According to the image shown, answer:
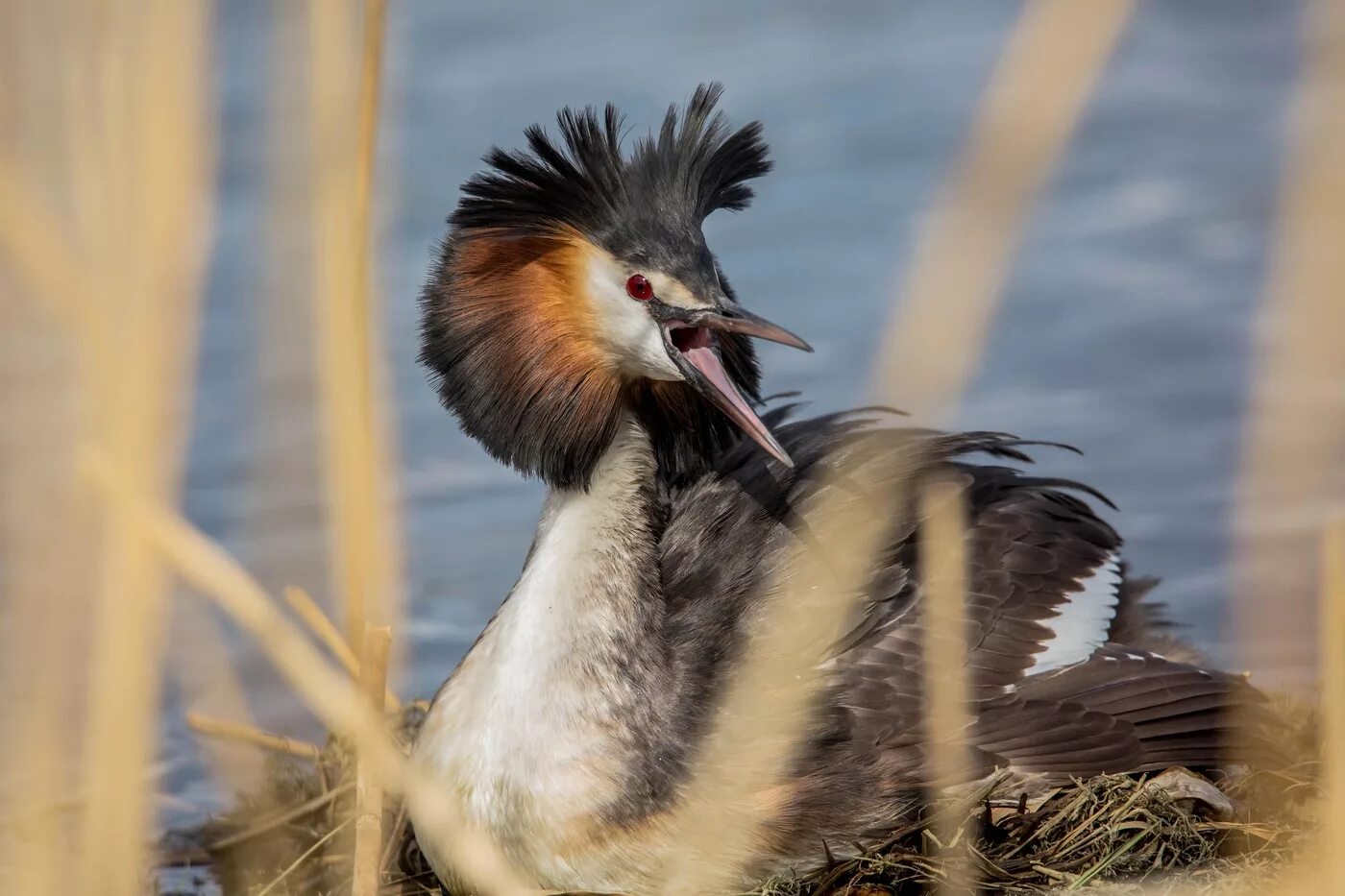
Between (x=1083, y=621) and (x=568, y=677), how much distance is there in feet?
4.72

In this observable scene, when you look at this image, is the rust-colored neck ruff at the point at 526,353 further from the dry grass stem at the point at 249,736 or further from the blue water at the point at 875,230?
the blue water at the point at 875,230

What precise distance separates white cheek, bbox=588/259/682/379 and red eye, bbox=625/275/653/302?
0.02 m

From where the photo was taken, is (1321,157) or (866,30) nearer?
(1321,157)

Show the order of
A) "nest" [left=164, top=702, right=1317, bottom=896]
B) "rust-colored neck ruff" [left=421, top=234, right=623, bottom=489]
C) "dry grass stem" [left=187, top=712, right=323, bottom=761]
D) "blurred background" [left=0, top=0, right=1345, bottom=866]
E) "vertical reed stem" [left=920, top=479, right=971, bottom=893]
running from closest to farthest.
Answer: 1. "vertical reed stem" [left=920, top=479, right=971, bottom=893]
2. "nest" [left=164, top=702, right=1317, bottom=896]
3. "rust-colored neck ruff" [left=421, top=234, right=623, bottom=489]
4. "dry grass stem" [left=187, top=712, right=323, bottom=761]
5. "blurred background" [left=0, top=0, right=1345, bottom=866]

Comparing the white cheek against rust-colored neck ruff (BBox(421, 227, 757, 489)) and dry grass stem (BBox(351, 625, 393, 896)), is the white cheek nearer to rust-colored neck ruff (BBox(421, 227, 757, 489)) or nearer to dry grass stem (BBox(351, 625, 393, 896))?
rust-colored neck ruff (BBox(421, 227, 757, 489))

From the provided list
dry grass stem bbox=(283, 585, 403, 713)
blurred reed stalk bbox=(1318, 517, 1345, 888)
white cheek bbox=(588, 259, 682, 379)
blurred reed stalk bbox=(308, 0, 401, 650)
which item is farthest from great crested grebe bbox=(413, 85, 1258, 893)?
blurred reed stalk bbox=(1318, 517, 1345, 888)

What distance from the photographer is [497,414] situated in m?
4.44

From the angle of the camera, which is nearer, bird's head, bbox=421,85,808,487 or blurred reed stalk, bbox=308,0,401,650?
blurred reed stalk, bbox=308,0,401,650

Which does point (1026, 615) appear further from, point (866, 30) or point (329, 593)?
point (866, 30)

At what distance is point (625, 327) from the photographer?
14.3 feet

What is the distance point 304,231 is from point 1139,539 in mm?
4047

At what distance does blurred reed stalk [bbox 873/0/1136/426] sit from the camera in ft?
7.86

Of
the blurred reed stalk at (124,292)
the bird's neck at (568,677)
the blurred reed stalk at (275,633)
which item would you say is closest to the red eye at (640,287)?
the bird's neck at (568,677)

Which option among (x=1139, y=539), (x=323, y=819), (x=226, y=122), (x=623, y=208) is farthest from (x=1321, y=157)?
(x=226, y=122)
